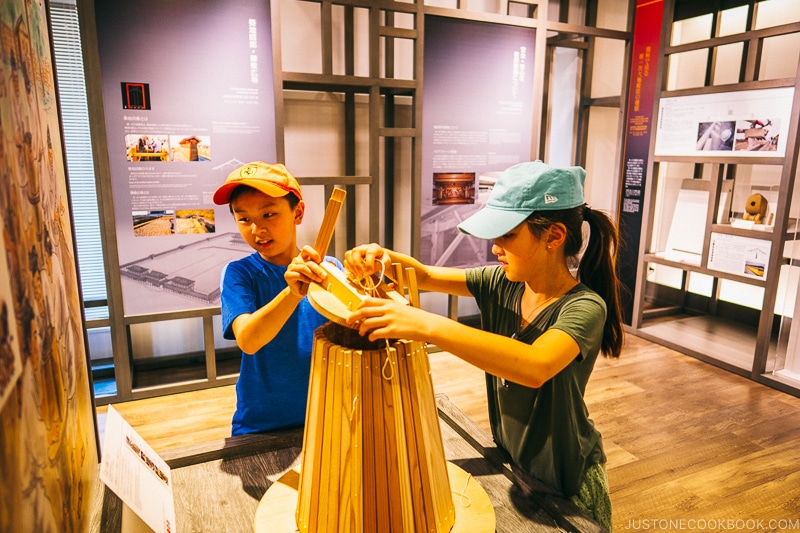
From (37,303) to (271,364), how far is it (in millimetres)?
812

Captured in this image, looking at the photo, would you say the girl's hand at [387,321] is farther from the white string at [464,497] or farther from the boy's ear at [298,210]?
the boy's ear at [298,210]

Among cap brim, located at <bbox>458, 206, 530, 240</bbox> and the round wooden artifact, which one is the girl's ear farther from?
the round wooden artifact

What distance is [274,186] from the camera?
1.32 metres

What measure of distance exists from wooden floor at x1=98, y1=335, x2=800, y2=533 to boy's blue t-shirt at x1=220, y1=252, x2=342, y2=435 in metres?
1.78

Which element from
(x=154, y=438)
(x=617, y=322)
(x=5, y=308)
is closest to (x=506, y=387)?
(x=617, y=322)

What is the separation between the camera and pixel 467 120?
425cm

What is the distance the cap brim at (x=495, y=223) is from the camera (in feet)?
3.84

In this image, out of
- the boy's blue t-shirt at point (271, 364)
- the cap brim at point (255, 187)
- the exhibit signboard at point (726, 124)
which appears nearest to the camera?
the cap brim at point (255, 187)

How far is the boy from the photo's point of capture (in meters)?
1.35

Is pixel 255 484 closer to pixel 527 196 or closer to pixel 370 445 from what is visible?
pixel 370 445

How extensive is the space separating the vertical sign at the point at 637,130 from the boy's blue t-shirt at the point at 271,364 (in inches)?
154

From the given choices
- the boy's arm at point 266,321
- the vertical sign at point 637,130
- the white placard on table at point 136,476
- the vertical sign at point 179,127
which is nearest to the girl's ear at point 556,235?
the boy's arm at point 266,321

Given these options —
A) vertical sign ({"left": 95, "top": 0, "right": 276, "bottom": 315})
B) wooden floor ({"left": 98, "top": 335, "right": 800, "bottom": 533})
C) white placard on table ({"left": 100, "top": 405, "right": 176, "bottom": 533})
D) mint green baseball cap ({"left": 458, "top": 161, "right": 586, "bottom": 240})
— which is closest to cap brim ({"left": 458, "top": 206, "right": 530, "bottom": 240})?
mint green baseball cap ({"left": 458, "top": 161, "right": 586, "bottom": 240})

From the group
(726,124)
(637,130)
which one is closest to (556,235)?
(726,124)
